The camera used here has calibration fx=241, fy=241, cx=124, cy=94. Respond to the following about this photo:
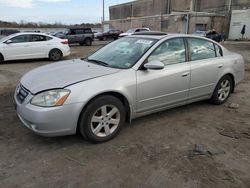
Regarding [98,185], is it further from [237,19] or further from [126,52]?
[237,19]

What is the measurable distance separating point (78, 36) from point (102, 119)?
778 inches

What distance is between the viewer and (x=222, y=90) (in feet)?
16.4

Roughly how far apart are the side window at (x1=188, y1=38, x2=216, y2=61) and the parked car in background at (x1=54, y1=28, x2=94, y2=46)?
18414 mm

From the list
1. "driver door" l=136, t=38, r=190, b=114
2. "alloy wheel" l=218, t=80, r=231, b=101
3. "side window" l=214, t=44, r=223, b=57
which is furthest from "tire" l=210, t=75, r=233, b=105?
"driver door" l=136, t=38, r=190, b=114

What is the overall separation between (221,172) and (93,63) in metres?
2.49

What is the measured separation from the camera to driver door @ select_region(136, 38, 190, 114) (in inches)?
145

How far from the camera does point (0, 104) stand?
491cm

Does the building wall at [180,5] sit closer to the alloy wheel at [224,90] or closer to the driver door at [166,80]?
the alloy wheel at [224,90]

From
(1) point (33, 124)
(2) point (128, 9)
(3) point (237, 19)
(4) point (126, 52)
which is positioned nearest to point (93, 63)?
(4) point (126, 52)

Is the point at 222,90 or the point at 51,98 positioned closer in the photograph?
the point at 51,98

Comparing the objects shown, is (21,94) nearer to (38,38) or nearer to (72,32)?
(38,38)

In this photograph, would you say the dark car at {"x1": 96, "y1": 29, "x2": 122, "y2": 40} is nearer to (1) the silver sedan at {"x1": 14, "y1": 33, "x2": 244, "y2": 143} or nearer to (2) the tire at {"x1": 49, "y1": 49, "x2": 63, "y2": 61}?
(2) the tire at {"x1": 49, "y1": 49, "x2": 63, "y2": 61}

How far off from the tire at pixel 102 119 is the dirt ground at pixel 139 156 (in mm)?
140

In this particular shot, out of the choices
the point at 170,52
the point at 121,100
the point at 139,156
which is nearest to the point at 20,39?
the point at 170,52
